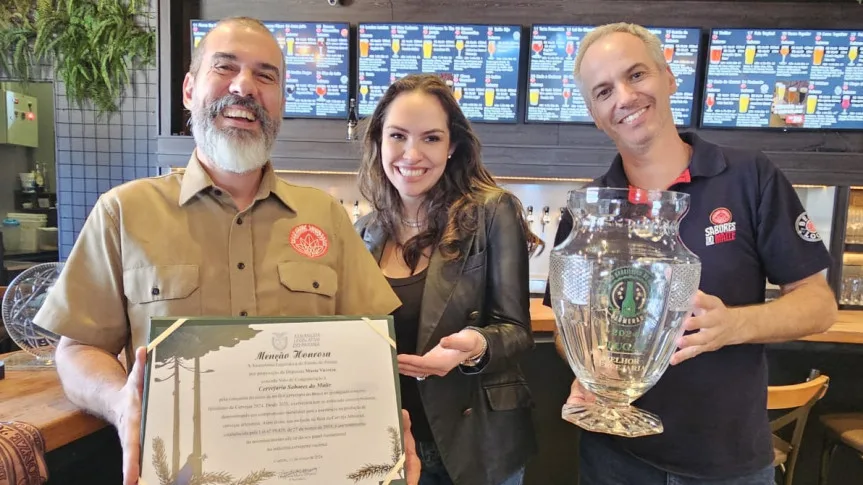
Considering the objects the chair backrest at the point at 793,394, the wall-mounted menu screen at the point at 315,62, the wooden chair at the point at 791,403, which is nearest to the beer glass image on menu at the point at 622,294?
the wooden chair at the point at 791,403

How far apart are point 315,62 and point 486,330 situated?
9.58 ft

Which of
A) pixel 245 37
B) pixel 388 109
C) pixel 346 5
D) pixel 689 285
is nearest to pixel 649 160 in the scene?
pixel 689 285

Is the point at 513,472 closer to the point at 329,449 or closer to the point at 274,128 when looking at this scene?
the point at 329,449

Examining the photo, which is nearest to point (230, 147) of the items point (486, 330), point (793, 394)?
point (486, 330)

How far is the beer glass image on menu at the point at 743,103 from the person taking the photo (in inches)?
138

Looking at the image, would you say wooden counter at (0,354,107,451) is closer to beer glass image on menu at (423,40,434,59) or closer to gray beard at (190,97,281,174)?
gray beard at (190,97,281,174)

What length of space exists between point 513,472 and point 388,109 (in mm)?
1038

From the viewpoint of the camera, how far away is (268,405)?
785 mm

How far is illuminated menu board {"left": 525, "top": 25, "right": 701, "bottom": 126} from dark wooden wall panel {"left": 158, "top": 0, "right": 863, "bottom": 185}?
0.10 metres

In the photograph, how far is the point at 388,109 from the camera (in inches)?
60.8

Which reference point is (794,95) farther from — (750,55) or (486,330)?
(486,330)

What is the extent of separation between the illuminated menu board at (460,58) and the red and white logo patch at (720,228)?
8.40 ft

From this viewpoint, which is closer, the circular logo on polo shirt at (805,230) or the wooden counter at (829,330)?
the circular logo on polo shirt at (805,230)

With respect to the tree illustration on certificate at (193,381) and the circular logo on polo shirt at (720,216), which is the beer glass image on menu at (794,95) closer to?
the circular logo on polo shirt at (720,216)
